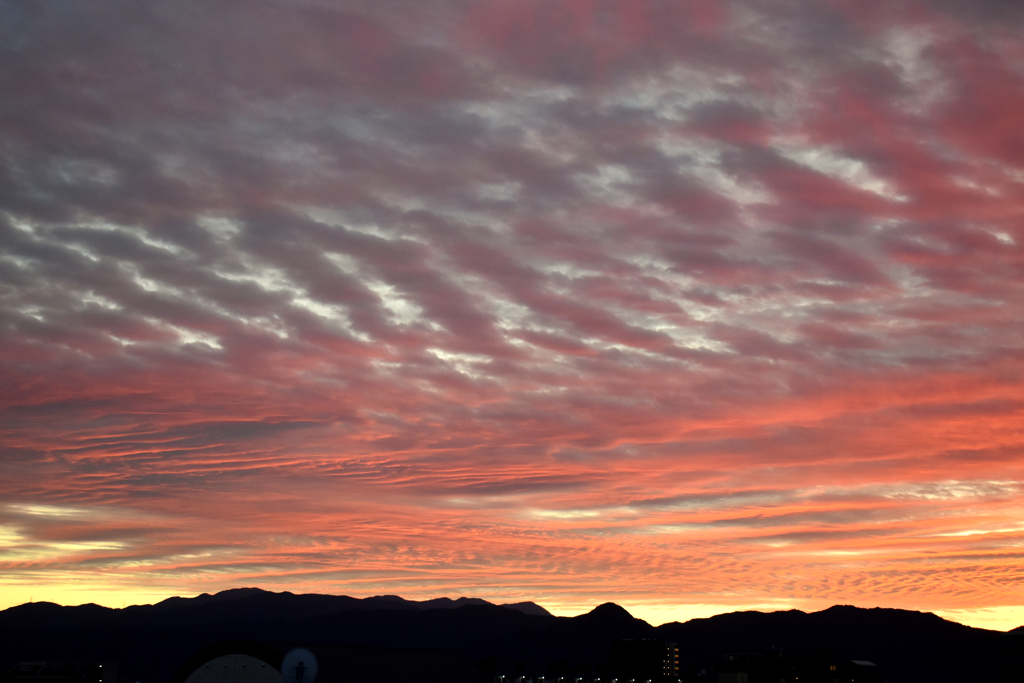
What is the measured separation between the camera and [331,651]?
131125 mm

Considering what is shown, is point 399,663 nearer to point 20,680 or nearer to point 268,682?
point 268,682

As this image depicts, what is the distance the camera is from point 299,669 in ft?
157

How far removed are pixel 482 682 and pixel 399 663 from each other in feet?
50.9

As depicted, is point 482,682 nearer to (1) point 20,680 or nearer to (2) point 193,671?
(2) point 193,671

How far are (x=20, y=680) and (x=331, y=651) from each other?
331ft

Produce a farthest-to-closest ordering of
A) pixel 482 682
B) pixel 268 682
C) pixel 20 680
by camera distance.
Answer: pixel 20 680 → pixel 482 682 → pixel 268 682

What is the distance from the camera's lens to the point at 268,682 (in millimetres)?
111875

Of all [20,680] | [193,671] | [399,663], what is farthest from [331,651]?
[20,680]

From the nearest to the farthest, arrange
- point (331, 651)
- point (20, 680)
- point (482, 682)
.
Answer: point (331, 651), point (482, 682), point (20, 680)

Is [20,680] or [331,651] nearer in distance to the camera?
[331,651]

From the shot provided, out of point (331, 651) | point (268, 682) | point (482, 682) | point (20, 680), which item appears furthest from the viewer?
point (20, 680)

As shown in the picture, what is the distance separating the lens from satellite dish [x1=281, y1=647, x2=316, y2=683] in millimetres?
48219

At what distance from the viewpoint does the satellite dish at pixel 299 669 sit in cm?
4822

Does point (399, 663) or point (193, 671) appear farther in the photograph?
point (399, 663)
